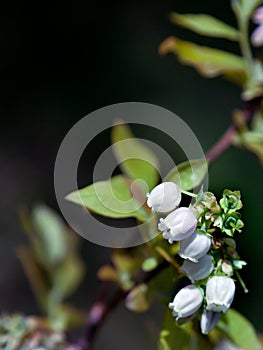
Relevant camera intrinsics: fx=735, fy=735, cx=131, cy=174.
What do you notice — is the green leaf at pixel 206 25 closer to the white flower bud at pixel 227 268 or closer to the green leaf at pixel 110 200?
the green leaf at pixel 110 200

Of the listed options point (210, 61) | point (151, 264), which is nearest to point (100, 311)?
point (151, 264)

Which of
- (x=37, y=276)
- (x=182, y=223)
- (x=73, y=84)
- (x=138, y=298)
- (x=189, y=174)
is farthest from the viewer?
(x=73, y=84)

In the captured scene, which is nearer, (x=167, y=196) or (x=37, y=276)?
(x=167, y=196)

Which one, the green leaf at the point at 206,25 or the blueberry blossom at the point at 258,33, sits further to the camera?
the green leaf at the point at 206,25

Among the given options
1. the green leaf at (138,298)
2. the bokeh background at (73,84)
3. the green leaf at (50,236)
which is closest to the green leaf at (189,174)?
the green leaf at (138,298)

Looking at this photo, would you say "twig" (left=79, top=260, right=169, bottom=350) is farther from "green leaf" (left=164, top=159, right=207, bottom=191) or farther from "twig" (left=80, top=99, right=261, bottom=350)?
"green leaf" (left=164, top=159, right=207, bottom=191)

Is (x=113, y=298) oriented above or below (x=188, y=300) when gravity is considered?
below

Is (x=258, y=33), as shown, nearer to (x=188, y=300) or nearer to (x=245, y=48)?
(x=245, y=48)
